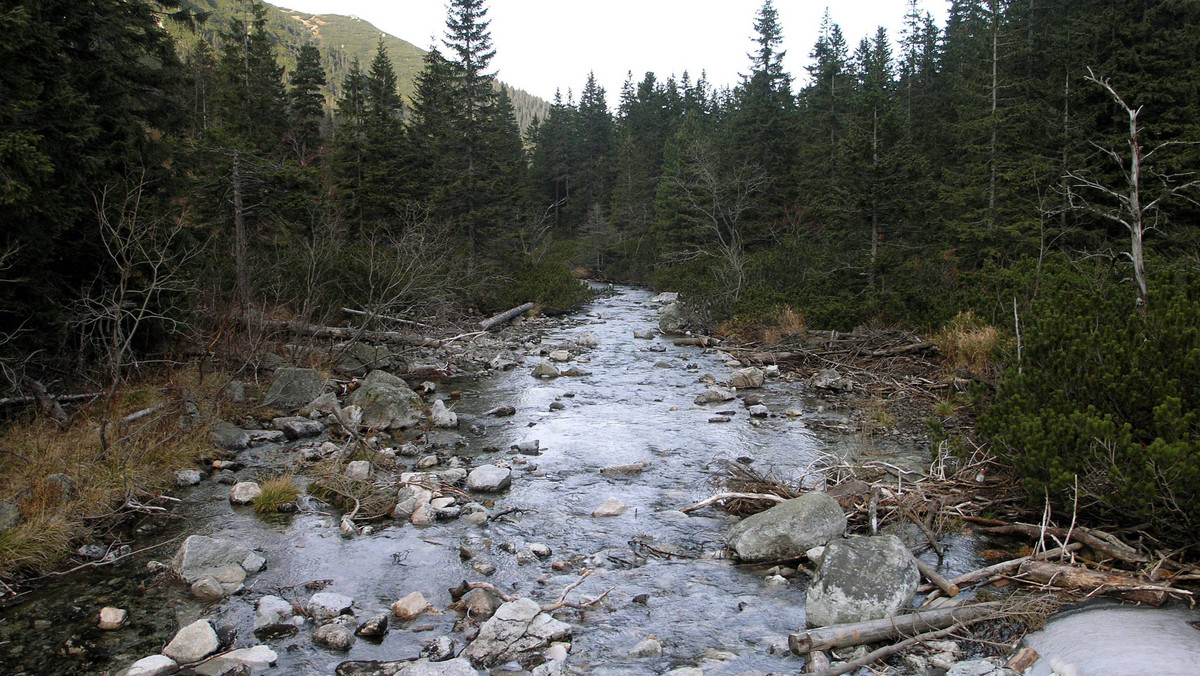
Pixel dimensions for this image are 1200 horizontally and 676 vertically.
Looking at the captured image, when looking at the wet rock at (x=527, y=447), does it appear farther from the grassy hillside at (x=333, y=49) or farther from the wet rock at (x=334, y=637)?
the grassy hillside at (x=333, y=49)

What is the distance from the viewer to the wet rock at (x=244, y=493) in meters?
6.93

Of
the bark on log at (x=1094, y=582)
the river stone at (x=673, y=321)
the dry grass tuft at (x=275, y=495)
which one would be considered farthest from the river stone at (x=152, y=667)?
the river stone at (x=673, y=321)

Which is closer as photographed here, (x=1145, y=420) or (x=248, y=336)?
(x=1145, y=420)

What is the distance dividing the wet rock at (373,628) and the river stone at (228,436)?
16.6 feet

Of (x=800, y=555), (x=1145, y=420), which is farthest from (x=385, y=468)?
(x=1145, y=420)

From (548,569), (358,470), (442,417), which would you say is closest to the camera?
(548,569)

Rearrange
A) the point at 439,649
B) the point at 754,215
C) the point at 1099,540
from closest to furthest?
1. the point at 439,649
2. the point at 1099,540
3. the point at 754,215

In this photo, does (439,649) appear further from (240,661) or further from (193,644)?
(193,644)

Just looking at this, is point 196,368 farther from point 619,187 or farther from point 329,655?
point 619,187

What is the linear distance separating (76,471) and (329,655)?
394cm

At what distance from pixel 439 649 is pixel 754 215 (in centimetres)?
2856

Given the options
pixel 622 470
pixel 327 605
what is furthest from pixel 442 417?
pixel 327 605

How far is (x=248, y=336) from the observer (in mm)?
11594

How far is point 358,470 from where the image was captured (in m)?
7.52
